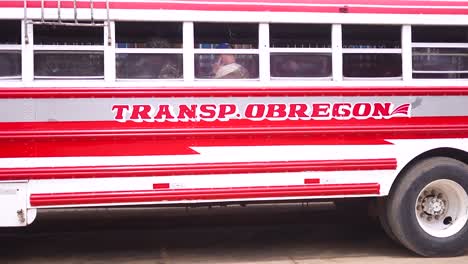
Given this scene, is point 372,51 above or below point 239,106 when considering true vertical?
above

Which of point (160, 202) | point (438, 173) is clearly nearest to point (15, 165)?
point (160, 202)

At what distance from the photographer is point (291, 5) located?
5.27 meters

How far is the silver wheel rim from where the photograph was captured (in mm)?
5594

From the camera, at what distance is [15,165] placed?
4859 mm

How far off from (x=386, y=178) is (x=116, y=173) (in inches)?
95.2

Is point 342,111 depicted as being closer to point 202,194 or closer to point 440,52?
point 440,52

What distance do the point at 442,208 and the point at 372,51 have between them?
1.65m

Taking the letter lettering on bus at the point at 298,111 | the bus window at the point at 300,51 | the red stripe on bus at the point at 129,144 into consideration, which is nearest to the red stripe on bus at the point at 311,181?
the red stripe on bus at the point at 129,144

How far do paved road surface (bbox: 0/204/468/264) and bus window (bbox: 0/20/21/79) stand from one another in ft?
6.12

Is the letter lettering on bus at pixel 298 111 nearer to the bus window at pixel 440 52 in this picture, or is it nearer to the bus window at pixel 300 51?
the bus window at pixel 300 51

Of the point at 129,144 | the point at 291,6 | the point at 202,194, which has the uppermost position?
the point at 291,6

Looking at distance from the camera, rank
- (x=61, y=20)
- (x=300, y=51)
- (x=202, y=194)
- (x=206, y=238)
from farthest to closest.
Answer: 1. (x=206, y=238)
2. (x=300, y=51)
3. (x=202, y=194)
4. (x=61, y=20)

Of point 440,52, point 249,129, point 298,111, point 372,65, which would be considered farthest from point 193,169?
point 440,52

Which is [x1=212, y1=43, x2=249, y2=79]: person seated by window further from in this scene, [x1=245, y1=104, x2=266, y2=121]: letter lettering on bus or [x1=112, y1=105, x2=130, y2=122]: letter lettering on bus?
[x1=112, y1=105, x2=130, y2=122]: letter lettering on bus
